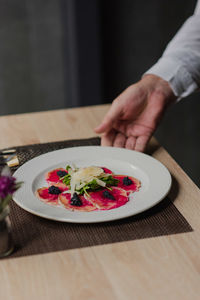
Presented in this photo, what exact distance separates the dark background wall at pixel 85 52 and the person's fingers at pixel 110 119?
59.7 inches

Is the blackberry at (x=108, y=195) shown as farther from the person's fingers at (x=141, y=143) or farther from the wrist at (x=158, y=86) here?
the wrist at (x=158, y=86)

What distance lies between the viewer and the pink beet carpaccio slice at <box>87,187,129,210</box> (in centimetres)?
107

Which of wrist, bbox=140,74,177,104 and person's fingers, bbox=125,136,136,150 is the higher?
wrist, bbox=140,74,177,104

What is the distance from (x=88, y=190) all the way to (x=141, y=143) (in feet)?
1.31

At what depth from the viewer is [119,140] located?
1.54 metres

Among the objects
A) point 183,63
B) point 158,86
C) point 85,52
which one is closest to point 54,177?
point 158,86

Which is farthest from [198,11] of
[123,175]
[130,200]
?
[130,200]

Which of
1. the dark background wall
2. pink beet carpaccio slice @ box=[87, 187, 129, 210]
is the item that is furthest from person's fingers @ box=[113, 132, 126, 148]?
the dark background wall

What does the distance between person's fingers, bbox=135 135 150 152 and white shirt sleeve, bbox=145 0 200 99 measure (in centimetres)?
28

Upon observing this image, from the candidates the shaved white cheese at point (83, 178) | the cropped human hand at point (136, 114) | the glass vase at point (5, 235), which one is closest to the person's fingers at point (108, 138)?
the cropped human hand at point (136, 114)

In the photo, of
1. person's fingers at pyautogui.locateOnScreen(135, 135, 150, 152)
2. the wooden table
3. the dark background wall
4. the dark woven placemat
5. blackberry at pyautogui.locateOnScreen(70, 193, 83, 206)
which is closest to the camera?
the wooden table

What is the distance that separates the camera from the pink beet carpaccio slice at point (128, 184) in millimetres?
1158

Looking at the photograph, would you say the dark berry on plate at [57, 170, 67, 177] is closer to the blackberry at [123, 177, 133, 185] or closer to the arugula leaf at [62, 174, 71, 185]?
the arugula leaf at [62, 174, 71, 185]

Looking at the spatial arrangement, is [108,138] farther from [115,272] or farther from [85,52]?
[85,52]
